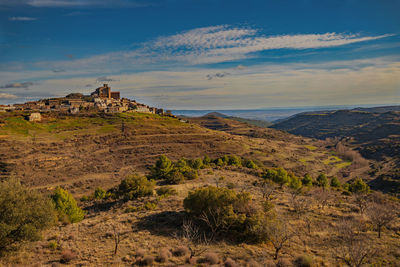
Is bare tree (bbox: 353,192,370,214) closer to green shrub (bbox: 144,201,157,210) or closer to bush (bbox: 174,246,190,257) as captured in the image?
bush (bbox: 174,246,190,257)

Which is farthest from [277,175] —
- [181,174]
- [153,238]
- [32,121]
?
[32,121]

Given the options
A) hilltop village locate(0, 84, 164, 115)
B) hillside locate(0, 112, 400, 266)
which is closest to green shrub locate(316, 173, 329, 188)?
hillside locate(0, 112, 400, 266)

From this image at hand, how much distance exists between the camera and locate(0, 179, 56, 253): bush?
59.0 ft

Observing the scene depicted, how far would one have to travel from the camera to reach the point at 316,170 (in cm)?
11856

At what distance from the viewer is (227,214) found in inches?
963

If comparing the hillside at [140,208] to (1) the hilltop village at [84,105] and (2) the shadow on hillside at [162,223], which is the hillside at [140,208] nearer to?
(2) the shadow on hillside at [162,223]

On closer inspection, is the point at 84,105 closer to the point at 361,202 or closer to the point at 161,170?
the point at 161,170

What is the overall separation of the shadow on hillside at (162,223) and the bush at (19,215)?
32.0 ft

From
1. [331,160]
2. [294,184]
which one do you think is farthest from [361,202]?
[331,160]

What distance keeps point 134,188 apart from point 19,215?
23.3 metres

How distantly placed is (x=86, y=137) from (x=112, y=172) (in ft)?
86.5

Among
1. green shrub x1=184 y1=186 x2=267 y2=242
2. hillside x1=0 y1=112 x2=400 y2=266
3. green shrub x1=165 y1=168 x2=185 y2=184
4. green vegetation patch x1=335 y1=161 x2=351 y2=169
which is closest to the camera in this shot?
hillside x1=0 y1=112 x2=400 y2=266

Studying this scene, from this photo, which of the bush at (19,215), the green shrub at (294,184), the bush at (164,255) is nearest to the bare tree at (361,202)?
the green shrub at (294,184)

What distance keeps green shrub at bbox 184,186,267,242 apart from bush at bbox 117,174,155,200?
600 inches
